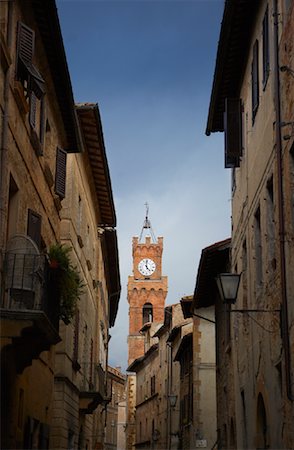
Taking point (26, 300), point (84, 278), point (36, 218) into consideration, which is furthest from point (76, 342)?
point (26, 300)

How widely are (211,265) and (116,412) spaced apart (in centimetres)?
6807

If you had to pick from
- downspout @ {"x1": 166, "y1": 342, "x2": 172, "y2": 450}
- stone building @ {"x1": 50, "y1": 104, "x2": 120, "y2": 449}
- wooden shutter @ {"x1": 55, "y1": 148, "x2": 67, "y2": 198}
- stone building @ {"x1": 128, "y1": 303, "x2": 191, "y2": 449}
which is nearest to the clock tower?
stone building @ {"x1": 128, "y1": 303, "x2": 191, "y2": 449}

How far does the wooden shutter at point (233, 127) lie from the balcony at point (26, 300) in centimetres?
782

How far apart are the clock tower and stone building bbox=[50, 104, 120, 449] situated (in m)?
60.5

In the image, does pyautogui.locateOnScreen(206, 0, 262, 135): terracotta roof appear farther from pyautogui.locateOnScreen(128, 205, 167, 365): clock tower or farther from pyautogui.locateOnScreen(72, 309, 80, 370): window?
pyautogui.locateOnScreen(128, 205, 167, 365): clock tower

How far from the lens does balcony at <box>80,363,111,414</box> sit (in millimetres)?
26344

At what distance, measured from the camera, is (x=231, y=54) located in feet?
63.0

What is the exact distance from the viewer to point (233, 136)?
19.9 metres

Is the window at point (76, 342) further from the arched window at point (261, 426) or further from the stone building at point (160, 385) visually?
the stone building at point (160, 385)

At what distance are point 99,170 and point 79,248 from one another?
3936mm

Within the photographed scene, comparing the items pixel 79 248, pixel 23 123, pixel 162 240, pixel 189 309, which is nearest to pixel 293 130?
pixel 23 123

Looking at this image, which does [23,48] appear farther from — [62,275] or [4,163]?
[62,275]

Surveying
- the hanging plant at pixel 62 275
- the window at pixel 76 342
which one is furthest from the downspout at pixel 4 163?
the window at pixel 76 342

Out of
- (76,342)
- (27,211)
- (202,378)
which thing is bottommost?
(76,342)
